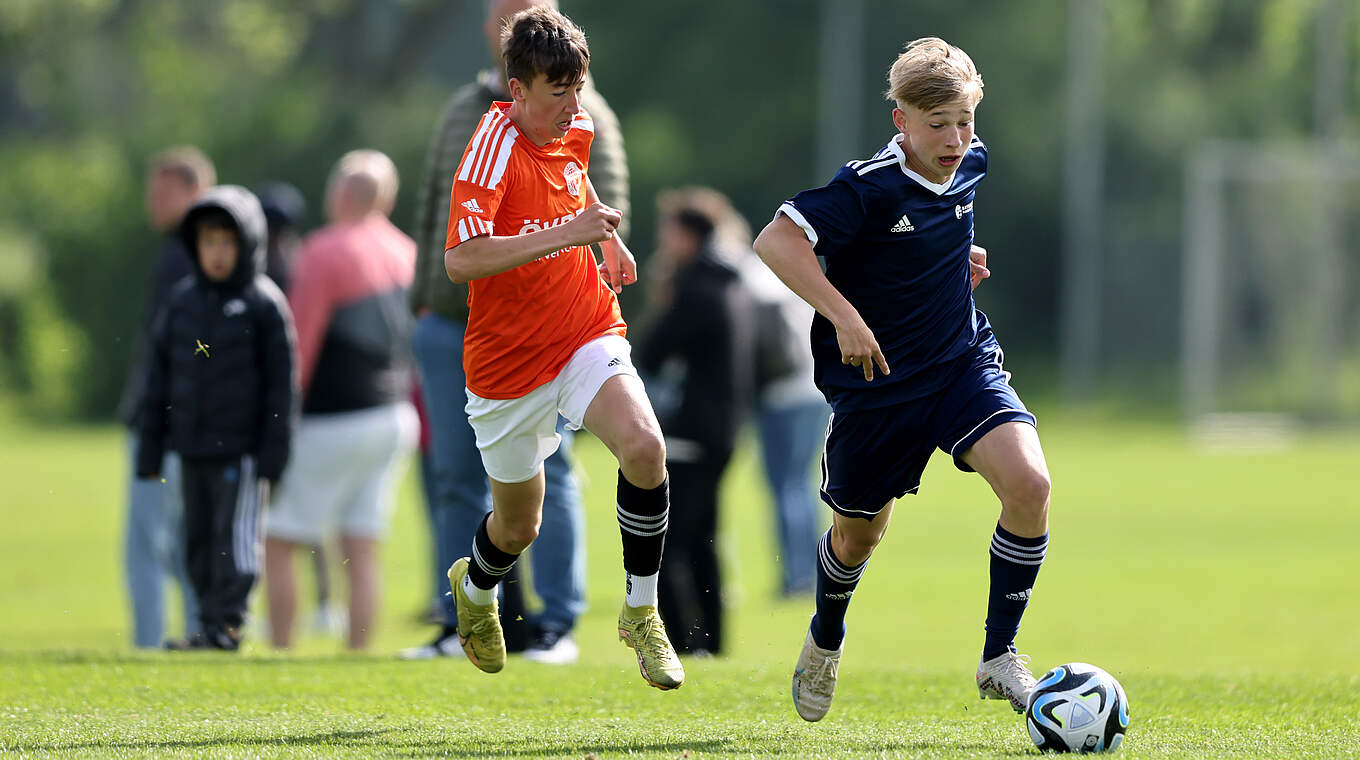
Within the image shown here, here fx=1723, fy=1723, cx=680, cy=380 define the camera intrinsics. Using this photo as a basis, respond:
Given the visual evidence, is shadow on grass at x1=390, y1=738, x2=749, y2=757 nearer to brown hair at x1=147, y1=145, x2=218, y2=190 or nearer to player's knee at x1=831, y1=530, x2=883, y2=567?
player's knee at x1=831, y1=530, x2=883, y2=567

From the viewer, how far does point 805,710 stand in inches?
222

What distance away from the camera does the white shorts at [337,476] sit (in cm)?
958

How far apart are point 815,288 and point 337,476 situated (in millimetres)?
5084

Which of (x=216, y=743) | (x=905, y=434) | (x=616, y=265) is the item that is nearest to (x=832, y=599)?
(x=905, y=434)

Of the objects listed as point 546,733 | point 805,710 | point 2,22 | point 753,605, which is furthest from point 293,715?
point 2,22

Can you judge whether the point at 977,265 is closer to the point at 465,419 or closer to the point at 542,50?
the point at 542,50

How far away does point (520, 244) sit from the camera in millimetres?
5293

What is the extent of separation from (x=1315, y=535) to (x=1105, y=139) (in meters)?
13.9

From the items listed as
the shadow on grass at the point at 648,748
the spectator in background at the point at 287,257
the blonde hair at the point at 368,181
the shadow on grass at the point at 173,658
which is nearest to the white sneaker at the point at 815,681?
the shadow on grass at the point at 648,748

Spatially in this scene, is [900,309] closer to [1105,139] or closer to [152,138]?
[1105,139]

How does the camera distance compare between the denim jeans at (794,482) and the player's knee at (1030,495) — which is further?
the denim jeans at (794,482)

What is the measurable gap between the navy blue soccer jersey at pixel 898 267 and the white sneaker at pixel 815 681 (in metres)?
0.82

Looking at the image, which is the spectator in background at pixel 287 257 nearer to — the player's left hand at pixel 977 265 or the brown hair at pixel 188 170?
the brown hair at pixel 188 170

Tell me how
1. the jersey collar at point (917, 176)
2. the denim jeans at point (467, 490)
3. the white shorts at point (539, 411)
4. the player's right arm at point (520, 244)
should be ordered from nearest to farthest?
the player's right arm at point (520, 244) < the jersey collar at point (917, 176) < the white shorts at point (539, 411) < the denim jeans at point (467, 490)
